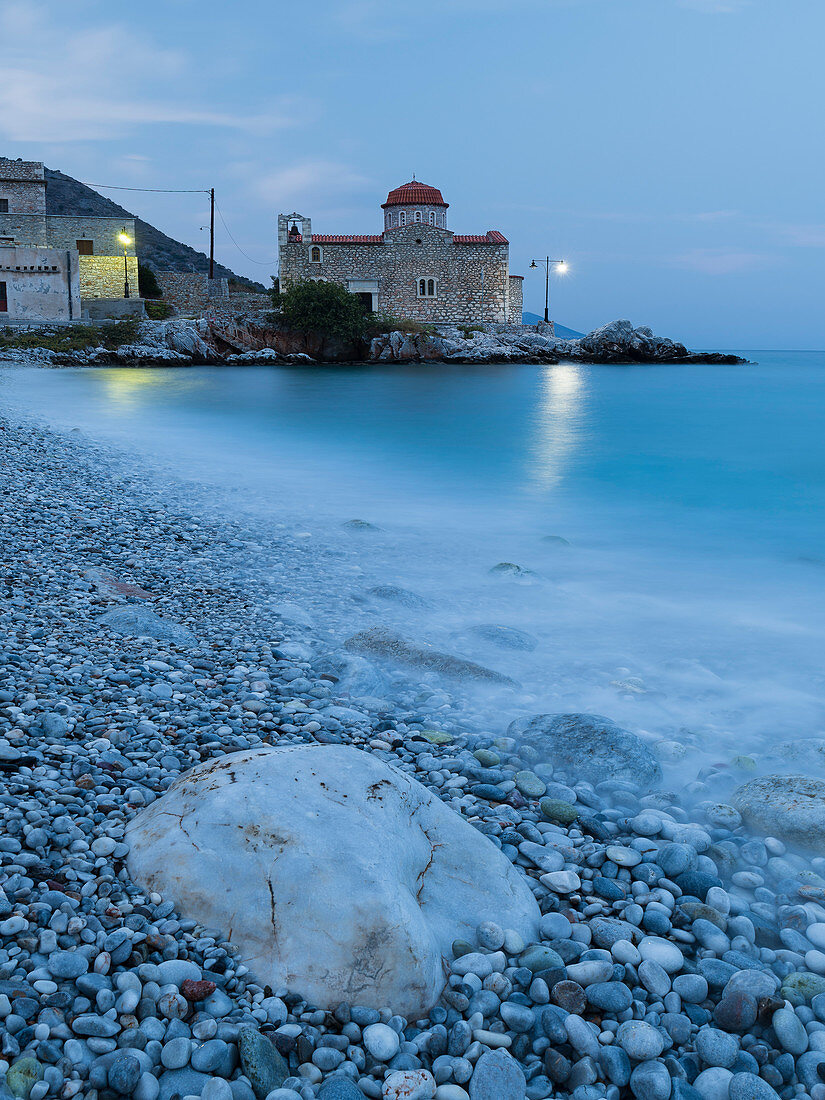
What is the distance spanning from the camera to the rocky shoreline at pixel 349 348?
126ft

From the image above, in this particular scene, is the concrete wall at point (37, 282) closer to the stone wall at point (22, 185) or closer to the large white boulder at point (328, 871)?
the stone wall at point (22, 185)

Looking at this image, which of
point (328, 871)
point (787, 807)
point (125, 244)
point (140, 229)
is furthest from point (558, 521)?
point (140, 229)

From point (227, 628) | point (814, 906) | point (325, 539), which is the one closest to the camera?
point (814, 906)

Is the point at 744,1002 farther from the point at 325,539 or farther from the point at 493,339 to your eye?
the point at 493,339

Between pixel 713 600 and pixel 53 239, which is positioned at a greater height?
pixel 53 239

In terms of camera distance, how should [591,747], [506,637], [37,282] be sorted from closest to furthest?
[591,747], [506,637], [37,282]

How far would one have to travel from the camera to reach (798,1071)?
2.10 meters

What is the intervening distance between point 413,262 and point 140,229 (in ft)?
197

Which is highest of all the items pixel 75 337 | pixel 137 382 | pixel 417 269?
pixel 417 269

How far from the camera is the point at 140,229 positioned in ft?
309

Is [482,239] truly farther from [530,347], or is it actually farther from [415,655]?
[415,655]

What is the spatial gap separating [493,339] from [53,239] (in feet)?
93.9

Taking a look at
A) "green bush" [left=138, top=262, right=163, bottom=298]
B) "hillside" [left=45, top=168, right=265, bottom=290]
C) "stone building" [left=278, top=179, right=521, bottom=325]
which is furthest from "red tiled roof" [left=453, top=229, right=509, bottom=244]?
"hillside" [left=45, top=168, right=265, bottom=290]

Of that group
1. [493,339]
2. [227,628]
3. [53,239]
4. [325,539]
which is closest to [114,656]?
[227,628]
